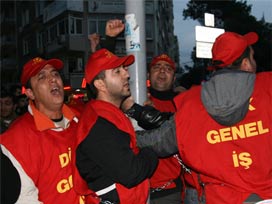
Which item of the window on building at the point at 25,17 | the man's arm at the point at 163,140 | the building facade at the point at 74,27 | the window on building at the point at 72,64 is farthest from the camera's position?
the window on building at the point at 25,17

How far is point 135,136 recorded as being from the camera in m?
3.12

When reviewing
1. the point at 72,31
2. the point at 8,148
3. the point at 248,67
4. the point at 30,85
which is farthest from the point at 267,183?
the point at 72,31

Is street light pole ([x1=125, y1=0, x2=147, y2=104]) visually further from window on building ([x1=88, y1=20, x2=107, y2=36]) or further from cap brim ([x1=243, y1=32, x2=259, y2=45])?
window on building ([x1=88, y1=20, x2=107, y2=36])

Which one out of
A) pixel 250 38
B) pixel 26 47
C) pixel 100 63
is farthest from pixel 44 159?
pixel 26 47

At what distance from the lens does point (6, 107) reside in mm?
6691

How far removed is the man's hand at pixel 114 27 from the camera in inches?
156

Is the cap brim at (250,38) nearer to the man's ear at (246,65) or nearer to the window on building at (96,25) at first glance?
the man's ear at (246,65)

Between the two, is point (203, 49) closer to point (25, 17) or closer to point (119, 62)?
point (119, 62)

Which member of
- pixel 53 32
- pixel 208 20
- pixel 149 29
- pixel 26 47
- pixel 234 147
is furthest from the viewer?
pixel 26 47

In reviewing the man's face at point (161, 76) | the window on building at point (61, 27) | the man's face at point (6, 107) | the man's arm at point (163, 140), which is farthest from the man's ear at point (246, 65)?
the window on building at point (61, 27)

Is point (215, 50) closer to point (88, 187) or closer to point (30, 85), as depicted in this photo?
point (88, 187)

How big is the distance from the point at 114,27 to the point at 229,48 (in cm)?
126

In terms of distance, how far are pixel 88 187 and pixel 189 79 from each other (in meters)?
38.3

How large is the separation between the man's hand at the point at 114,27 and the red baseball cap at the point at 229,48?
106 cm
